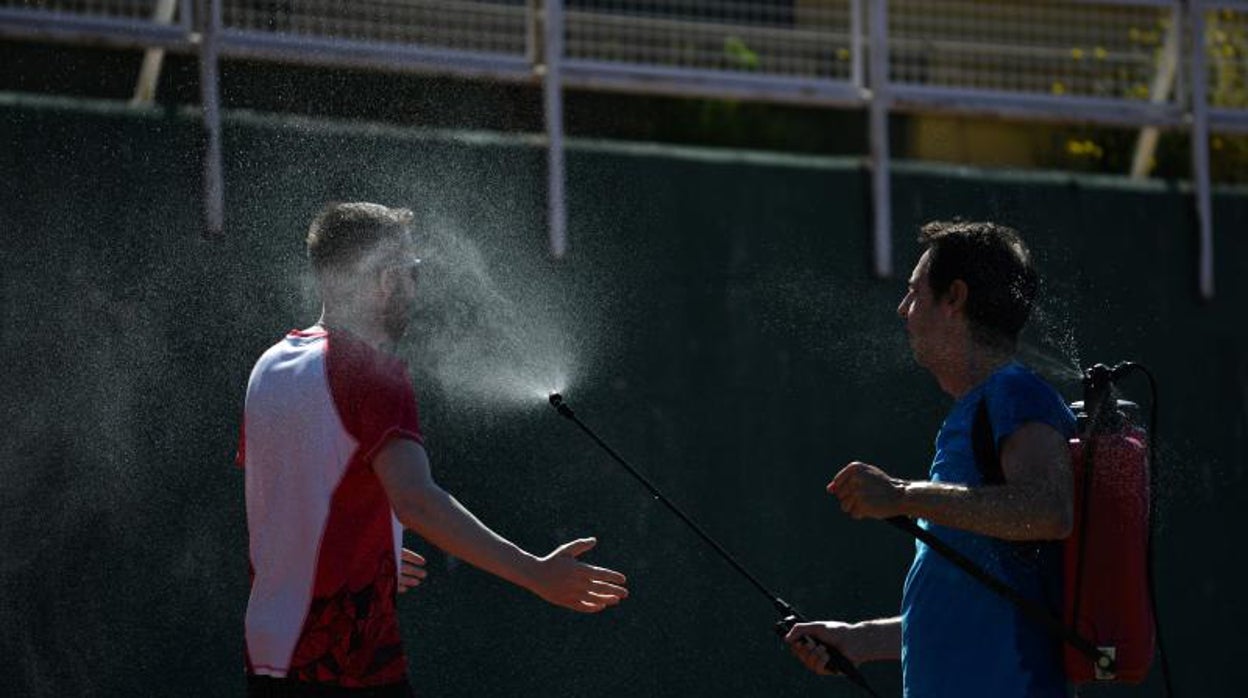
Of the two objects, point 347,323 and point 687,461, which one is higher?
point 347,323

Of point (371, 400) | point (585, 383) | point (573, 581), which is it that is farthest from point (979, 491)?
point (585, 383)

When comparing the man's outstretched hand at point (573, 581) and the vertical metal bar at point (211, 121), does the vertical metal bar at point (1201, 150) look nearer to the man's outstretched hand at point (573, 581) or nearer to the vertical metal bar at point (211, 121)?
the vertical metal bar at point (211, 121)

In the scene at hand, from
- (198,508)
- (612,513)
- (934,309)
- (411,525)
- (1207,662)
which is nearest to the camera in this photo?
(411,525)

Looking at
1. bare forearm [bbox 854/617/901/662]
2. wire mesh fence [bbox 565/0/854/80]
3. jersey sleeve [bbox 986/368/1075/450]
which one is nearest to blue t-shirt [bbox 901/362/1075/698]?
jersey sleeve [bbox 986/368/1075/450]

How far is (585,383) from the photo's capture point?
7543mm

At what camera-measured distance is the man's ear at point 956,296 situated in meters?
4.09

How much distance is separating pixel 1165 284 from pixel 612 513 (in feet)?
10.6

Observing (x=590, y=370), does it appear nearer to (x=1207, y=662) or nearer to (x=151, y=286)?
(x=151, y=286)

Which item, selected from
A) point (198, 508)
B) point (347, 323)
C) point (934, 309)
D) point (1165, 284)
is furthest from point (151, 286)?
point (1165, 284)

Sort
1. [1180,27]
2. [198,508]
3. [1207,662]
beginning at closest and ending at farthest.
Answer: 1. [198,508]
2. [1207,662]
3. [1180,27]

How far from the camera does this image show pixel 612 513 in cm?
739

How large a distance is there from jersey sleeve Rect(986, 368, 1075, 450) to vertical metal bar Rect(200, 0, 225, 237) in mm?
3870

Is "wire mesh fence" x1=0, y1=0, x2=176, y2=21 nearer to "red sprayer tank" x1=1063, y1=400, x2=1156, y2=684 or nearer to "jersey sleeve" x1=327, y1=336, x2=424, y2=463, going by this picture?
"jersey sleeve" x1=327, y1=336, x2=424, y2=463

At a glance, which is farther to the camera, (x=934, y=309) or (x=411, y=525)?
(x=934, y=309)
